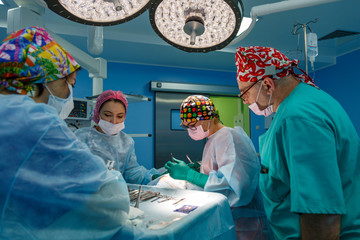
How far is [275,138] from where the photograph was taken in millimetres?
938

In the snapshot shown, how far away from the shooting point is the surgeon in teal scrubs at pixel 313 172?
2.59 feet

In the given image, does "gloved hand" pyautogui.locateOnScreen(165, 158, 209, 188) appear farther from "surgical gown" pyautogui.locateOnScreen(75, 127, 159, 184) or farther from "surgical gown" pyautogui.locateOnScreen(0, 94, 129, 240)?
"surgical gown" pyautogui.locateOnScreen(0, 94, 129, 240)

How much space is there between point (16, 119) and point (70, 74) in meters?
0.37

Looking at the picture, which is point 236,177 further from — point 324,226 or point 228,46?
point 228,46

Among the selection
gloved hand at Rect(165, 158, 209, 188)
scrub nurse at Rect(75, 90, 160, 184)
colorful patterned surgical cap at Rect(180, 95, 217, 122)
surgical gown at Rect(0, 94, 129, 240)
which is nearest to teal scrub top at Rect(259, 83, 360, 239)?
gloved hand at Rect(165, 158, 209, 188)

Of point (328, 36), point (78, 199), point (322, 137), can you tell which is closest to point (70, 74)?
point (78, 199)

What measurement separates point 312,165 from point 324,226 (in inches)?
8.2

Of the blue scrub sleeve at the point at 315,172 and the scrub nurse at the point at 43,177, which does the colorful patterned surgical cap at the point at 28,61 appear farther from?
the blue scrub sleeve at the point at 315,172

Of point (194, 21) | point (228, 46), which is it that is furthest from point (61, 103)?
point (228, 46)

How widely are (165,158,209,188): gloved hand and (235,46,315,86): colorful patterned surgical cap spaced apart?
2.13 feet

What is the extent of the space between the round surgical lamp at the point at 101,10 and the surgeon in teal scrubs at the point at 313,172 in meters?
0.65

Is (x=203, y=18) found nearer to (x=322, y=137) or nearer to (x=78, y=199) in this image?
(x=322, y=137)

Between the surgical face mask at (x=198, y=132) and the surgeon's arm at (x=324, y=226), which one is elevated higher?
the surgical face mask at (x=198, y=132)

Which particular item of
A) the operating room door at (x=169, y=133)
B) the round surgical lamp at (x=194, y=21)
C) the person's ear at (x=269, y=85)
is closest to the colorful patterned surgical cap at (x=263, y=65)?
the person's ear at (x=269, y=85)
